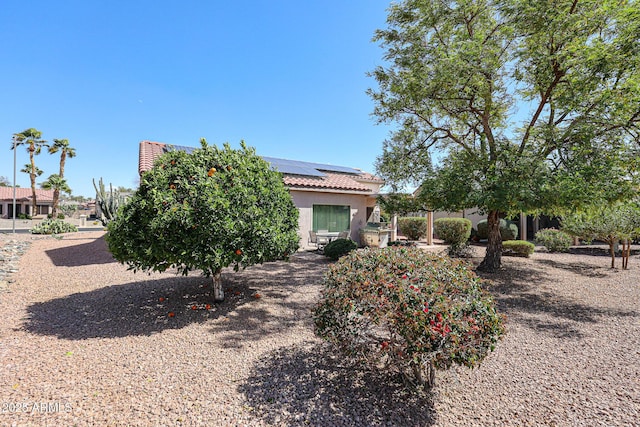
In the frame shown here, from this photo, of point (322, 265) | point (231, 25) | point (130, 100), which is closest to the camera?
point (231, 25)

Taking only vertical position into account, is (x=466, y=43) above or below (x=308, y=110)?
below

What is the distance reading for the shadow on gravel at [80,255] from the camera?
10.6m

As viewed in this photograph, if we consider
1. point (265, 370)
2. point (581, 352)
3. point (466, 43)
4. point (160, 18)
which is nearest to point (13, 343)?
point (265, 370)

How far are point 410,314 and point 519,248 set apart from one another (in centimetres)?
1318

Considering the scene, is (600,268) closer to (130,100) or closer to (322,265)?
(322,265)

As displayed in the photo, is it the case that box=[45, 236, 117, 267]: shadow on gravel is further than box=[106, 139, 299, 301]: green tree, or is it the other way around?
box=[45, 236, 117, 267]: shadow on gravel

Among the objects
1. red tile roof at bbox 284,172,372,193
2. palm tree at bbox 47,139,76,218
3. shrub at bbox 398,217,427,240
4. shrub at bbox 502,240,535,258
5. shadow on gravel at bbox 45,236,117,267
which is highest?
palm tree at bbox 47,139,76,218

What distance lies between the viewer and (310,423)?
2766 mm

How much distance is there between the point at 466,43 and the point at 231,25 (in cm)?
761

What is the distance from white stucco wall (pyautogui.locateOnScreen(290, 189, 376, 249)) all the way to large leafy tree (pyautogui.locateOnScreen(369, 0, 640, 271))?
537 cm

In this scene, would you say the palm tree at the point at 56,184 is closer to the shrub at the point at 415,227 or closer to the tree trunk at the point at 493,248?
the shrub at the point at 415,227

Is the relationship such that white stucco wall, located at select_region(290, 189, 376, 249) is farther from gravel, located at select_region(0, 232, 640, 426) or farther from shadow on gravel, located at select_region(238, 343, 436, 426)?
shadow on gravel, located at select_region(238, 343, 436, 426)

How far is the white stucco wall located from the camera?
1420 centimetres

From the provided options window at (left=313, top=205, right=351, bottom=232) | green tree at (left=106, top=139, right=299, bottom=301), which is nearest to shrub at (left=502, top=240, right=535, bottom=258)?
window at (left=313, top=205, right=351, bottom=232)
